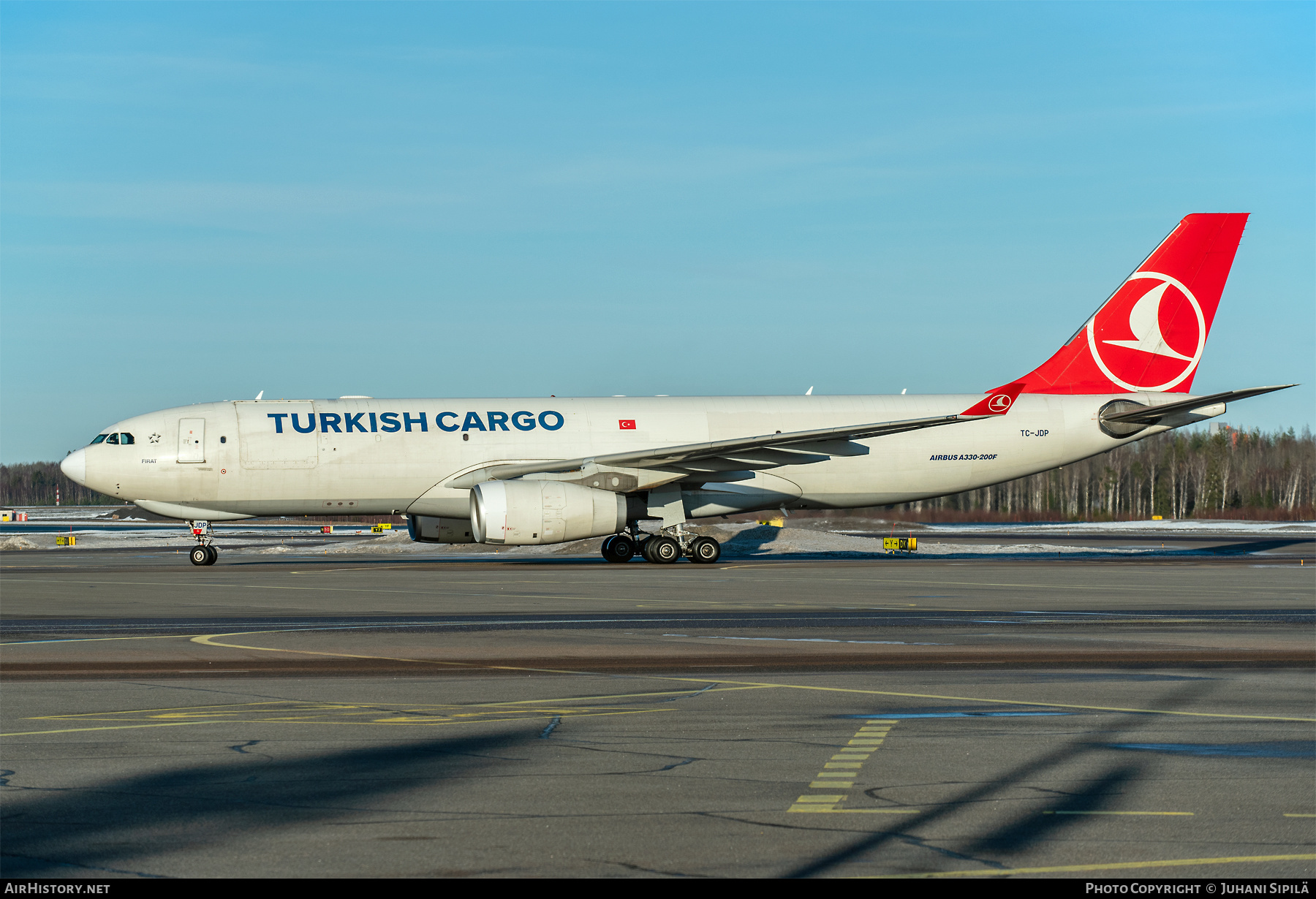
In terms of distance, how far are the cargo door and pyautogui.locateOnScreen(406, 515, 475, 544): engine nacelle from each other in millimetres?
3449

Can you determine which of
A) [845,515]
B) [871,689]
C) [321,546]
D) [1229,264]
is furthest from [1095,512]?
[871,689]

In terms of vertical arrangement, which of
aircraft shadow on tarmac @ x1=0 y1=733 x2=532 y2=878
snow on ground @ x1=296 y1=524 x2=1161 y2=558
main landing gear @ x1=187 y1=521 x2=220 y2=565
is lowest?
snow on ground @ x1=296 y1=524 x2=1161 y2=558

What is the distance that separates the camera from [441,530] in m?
32.0

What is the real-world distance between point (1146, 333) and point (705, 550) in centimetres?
1513

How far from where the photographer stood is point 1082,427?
33.7 meters

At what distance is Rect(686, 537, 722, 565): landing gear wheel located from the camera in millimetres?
30688

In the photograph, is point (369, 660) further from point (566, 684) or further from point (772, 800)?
Answer: point (772, 800)

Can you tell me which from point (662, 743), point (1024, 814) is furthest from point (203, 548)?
point (1024, 814)

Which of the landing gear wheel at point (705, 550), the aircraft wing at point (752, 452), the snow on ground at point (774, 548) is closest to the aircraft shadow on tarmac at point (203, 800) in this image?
the aircraft wing at point (752, 452)

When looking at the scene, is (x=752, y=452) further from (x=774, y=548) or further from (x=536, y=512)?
(x=774, y=548)

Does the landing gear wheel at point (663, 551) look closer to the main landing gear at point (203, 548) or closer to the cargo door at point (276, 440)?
the cargo door at point (276, 440)

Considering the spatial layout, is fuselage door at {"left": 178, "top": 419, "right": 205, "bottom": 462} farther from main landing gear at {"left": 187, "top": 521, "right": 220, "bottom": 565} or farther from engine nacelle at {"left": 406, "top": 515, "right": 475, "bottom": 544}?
engine nacelle at {"left": 406, "top": 515, "right": 475, "bottom": 544}

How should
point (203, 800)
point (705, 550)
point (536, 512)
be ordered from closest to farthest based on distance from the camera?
point (203, 800), point (536, 512), point (705, 550)

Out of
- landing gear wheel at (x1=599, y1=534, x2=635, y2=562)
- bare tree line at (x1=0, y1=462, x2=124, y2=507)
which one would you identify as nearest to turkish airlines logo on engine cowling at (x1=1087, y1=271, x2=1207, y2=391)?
landing gear wheel at (x1=599, y1=534, x2=635, y2=562)
